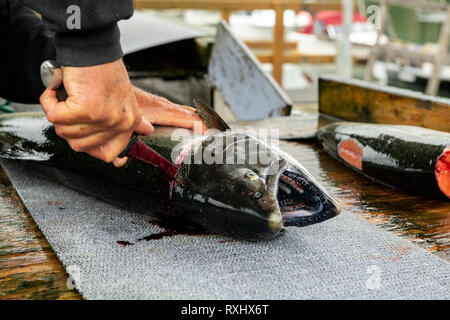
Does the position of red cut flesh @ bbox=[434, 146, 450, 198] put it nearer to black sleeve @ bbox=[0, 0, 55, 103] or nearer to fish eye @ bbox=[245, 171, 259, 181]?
fish eye @ bbox=[245, 171, 259, 181]

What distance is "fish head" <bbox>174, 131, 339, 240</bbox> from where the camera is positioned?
1614mm

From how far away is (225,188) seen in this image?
1671mm

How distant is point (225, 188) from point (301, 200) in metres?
0.25

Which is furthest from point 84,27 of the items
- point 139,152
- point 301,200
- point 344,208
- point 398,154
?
point 398,154

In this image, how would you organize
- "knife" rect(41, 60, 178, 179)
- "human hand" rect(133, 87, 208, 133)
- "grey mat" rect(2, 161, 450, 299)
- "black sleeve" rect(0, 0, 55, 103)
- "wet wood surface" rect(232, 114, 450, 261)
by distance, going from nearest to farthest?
"grey mat" rect(2, 161, 450, 299) → "knife" rect(41, 60, 178, 179) → "wet wood surface" rect(232, 114, 450, 261) → "human hand" rect(133, 87, 208, 133) → "black sleeve" rect(0, 0, 55, 103)

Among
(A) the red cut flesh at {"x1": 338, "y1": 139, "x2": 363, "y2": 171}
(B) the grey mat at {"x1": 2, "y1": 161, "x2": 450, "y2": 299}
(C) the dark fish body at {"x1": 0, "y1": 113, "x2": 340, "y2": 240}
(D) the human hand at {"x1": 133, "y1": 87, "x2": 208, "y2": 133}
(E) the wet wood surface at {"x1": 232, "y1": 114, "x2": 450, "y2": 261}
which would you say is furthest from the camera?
(A) the red cut flesh at {"x1": 338, "y1": 139, "x2": 363, "y2": 171}

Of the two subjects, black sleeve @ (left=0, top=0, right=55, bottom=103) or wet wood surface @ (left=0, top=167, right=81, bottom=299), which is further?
black sleeve @ (left=0, top=0, right=55, bottom=103)

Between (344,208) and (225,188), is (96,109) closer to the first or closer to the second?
(225,188)

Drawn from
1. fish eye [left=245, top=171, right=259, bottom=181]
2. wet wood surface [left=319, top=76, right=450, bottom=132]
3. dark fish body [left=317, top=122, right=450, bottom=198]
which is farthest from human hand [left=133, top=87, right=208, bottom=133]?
wet wood surface [left=319, top=76, right=450, bottom=132]

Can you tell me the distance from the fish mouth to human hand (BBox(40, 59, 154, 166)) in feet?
1.62

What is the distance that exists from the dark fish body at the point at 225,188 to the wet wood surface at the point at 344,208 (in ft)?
1.12

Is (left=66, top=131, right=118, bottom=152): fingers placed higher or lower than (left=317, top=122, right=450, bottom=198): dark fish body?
higher
